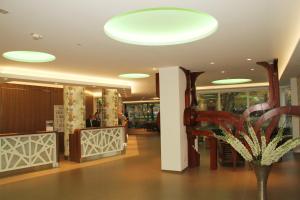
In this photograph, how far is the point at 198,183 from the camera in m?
6.01

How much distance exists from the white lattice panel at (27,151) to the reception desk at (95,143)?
0.92m

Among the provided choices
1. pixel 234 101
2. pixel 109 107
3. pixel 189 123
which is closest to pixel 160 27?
pixel 189 123

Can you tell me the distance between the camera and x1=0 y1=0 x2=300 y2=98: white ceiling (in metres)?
3.15

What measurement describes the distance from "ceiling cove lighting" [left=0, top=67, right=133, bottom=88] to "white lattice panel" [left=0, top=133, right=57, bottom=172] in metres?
1.76

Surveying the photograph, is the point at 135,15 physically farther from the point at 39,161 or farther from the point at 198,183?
the point at 39,161

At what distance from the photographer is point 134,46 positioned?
5.02 metres

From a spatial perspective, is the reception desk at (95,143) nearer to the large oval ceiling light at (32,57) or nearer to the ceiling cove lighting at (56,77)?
the ceiling cove lighting at (56,77)

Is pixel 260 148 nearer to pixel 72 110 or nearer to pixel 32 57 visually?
pixel 32 57

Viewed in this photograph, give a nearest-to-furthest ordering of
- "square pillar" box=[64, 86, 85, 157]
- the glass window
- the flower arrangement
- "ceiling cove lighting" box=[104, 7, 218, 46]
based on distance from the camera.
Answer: the flower arrangement, "ceiling cove lighting" box=[104, 7, 218, 46], "square pillar" box=[64, 86, 85, 157], the glass window

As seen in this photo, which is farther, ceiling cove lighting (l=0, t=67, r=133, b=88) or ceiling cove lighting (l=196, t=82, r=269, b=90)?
ceiling cove lighting (l=196, t=82, r=269, b=90)

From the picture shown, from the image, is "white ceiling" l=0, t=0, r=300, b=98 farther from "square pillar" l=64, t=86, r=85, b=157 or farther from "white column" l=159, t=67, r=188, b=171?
"square pillar" l=64, t=86, r=85, b=157

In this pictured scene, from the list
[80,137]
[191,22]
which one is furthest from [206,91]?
[191,22]

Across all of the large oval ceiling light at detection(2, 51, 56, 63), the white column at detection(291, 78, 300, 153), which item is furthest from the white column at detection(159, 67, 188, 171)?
the white column at detection(291, 78, 300, 153)

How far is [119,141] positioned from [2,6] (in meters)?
8.13
